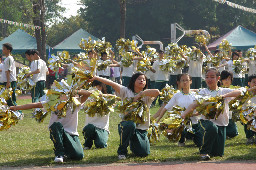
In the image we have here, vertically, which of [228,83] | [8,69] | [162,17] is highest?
[162,17]

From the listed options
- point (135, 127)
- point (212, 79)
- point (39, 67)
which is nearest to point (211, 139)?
point (212, 79)

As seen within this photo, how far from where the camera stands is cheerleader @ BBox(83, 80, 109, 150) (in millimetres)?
7883

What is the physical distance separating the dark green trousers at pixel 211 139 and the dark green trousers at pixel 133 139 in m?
0.89

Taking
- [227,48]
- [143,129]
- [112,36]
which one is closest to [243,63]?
[227,48]

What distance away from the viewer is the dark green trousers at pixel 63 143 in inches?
261

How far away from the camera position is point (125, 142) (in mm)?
6906

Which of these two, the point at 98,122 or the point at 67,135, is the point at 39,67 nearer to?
the point at 98,122

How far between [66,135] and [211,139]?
2.18 m

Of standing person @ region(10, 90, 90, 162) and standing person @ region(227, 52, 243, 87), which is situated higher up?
standing person @ region(227, 52, 243, 87)

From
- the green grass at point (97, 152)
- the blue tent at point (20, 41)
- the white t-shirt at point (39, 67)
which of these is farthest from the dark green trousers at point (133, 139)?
the blue tent at point (20, 41)

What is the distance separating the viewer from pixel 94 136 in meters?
8.01

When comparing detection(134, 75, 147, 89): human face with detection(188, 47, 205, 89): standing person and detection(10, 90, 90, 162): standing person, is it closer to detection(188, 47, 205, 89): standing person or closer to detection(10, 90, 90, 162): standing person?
detection(10, 90, 90, 162): standing person

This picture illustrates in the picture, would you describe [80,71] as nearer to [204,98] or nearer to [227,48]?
[204,98]

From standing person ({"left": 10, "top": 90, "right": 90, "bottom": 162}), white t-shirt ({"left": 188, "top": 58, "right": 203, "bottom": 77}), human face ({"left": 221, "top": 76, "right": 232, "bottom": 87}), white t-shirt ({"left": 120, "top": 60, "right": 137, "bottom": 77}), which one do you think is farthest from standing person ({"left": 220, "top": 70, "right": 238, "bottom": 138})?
white t-shirt ({"left": 120, "top": 60, "right": 137, "bottom": 77})
